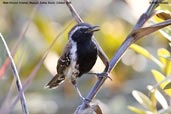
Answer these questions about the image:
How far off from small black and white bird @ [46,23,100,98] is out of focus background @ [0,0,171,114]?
0.81 metres

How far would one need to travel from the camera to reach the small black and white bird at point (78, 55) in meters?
1.85

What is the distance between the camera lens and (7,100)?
42.1 inches

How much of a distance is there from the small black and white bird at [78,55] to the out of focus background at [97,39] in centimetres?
81

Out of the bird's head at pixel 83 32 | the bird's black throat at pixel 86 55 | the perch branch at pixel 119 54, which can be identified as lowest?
the perch branch at pixel 119 54

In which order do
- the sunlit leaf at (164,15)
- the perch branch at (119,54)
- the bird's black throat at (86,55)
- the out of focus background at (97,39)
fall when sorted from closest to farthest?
1. the perch branch at (119,54)
2. the sunlit leaf at (164,15)
3. the bird's black throat at (86,55)
4. the out of focus background at (97,39)

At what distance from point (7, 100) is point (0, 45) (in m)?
0.22

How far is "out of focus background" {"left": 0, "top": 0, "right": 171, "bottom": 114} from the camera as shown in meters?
3.01

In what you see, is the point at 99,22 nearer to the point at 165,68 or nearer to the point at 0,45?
the point at 165,68

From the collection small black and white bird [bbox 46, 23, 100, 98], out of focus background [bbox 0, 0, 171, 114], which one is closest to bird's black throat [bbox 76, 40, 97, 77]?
small black and white bird [bbox 46, 23, 100, 98]

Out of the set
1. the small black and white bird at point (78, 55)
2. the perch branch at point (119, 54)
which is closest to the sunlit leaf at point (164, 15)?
the perch branch at point (119, 54)

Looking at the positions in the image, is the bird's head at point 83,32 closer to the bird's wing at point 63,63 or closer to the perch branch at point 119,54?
the bird's wing at point 63,63

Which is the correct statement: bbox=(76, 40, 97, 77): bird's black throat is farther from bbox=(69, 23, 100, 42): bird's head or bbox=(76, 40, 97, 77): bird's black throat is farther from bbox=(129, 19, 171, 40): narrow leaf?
bbox=(129, 19, 171, 40): narrow leaf

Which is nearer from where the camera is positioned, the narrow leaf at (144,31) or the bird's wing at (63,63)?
the narrow leaf at (144,31)

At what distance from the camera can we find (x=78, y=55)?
6.36 feet
